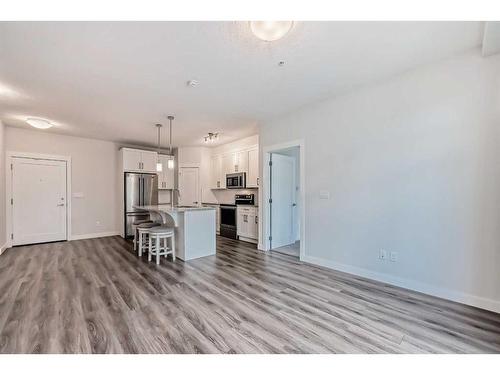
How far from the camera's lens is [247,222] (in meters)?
5.46

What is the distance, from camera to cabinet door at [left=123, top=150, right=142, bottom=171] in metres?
5.93

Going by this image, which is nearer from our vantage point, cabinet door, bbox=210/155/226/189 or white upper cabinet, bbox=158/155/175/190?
cabinet door, bbox=210/155/226/189

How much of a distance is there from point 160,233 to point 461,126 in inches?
172

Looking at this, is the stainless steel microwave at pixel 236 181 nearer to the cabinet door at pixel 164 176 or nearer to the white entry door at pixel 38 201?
the cabinet door at pixel 164 176

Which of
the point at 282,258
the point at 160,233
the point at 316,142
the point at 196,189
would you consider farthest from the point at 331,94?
the point at 196,189

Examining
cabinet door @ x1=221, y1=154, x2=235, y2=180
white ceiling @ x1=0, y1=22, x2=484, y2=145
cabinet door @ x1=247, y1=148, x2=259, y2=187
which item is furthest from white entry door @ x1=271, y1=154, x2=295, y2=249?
cabinet door @ x1=221, y1=154, x2=235, y2=180

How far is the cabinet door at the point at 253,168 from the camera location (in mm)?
5547

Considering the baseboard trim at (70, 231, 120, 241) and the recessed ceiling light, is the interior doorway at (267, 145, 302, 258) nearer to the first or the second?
the recessed ceiling light

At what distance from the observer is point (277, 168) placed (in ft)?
15.9

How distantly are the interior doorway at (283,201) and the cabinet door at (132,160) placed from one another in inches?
147

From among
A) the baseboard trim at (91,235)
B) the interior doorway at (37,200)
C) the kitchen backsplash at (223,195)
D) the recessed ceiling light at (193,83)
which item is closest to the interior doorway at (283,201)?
the kitchen backsplash at (223,195)

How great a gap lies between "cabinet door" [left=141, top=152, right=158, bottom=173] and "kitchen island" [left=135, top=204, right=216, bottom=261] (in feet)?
8.13

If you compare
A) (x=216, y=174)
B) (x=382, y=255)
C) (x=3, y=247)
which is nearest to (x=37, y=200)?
(x=3, y=247)
